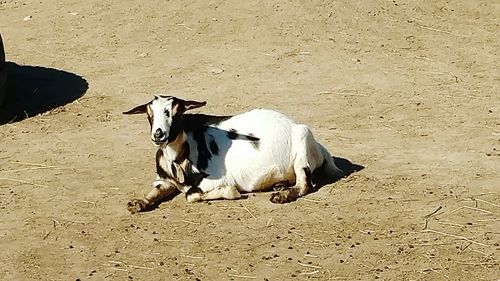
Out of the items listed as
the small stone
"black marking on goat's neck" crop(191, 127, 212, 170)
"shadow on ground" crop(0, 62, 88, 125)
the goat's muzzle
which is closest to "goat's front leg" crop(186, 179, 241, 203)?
"black marking on goat's neck" crop(191, 127, 212, 170)

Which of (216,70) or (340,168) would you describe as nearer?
(340,168)

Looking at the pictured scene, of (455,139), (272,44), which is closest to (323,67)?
(272,44)

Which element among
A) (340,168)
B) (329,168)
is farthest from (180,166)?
(340,168)

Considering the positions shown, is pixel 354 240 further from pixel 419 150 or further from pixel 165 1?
pixel 165 1

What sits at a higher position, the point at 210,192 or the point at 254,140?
the point at 254,140

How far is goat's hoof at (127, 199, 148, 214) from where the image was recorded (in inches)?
271

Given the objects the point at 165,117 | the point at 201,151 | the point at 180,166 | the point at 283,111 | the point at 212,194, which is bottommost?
the point at 283,111

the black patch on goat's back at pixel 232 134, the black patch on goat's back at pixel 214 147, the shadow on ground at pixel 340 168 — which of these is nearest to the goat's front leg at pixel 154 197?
the black patch on goat's back at pixel 214 147

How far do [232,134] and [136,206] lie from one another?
2.77ft

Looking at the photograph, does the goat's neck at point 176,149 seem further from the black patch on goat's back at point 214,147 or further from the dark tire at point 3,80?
the dark tire at point 3,80

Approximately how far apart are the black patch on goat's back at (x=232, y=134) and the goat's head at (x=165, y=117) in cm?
37

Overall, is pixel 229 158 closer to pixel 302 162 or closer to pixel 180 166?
pixel 180 166

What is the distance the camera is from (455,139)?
8.32 m

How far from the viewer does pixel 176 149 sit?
6.95 m
